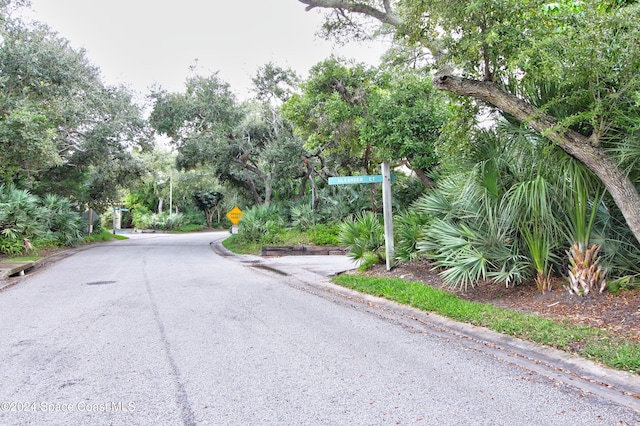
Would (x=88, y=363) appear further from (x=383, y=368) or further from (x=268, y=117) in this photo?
(x=268, y=117)

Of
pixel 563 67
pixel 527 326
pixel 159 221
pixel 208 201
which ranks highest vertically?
pixel 208 201

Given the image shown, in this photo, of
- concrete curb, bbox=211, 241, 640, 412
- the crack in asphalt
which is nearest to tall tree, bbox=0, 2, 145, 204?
the crack in asphalt

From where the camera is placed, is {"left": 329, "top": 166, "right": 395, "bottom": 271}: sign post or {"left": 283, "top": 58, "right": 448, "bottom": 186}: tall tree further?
{"left": 283, "top": 58, "right": 448, "bottom": 186}: tall tree

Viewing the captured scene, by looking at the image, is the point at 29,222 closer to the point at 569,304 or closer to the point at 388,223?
the point at 388,223

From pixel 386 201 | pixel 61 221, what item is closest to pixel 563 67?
pixel 386 201

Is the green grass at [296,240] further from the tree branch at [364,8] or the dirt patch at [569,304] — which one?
the dirt patch at [569,304]

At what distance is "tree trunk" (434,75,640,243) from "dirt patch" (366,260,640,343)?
38.7 inches

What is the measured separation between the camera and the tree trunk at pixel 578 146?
5.84m

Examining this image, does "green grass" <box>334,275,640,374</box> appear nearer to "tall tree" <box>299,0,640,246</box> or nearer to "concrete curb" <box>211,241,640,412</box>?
"concrete curb" <box>211,241,640,412</box>

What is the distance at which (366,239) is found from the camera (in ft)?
39.4

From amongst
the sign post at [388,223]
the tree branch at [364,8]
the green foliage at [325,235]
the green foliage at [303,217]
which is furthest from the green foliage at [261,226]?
the tree branch at [364,8]

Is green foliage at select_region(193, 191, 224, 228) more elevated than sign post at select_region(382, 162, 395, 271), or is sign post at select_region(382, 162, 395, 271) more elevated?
green foliage at select_region(193, 191, 224, 228)

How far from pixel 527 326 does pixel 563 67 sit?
3.40 meters

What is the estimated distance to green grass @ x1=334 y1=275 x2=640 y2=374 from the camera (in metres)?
4.55
